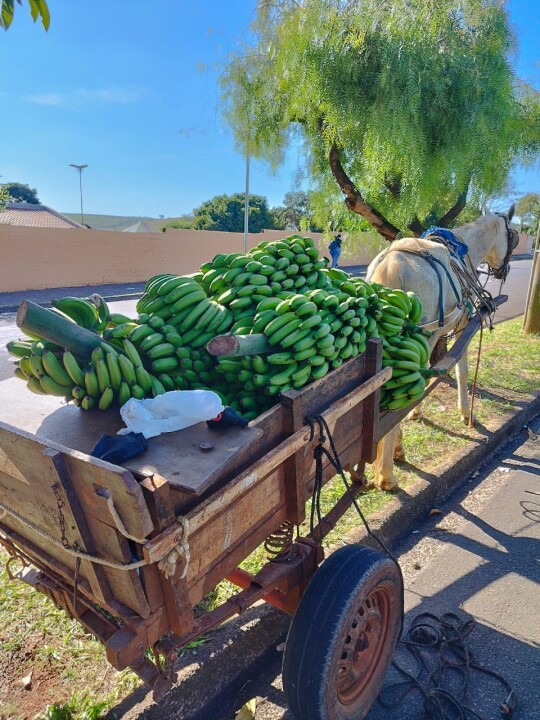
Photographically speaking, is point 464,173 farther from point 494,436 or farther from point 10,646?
point 10,646

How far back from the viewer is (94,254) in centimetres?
2025

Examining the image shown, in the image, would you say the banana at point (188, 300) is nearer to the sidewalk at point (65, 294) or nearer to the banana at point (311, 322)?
the banana at point (311, 322)

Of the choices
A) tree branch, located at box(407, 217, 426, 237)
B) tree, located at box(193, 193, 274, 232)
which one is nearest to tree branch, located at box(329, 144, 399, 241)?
tree branch, located at box(407, 217, 426, 237)

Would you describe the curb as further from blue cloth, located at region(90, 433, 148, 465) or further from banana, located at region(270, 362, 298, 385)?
banana, located at region(270, 362, 298, 385)

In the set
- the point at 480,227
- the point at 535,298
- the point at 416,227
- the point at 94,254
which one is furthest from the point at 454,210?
the point at 94,254

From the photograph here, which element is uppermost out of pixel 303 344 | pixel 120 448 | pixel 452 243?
pixel 452 243

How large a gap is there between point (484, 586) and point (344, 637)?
5.58ft

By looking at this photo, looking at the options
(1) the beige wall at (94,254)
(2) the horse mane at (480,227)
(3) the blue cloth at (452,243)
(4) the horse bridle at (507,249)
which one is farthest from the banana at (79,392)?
(1) the beige wall at (94,254)

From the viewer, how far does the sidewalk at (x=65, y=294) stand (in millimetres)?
14953

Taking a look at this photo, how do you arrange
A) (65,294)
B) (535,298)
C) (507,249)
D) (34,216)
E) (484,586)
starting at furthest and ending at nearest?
(34,216) → (65,294) → (535,298) → (507,249) → (484,586)

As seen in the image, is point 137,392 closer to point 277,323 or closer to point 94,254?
point 277,323

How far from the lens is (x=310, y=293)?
2441mm

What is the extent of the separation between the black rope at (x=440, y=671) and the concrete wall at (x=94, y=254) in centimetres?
1293

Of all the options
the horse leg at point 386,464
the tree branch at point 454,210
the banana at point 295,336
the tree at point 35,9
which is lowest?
the horse leg at point 386,464
